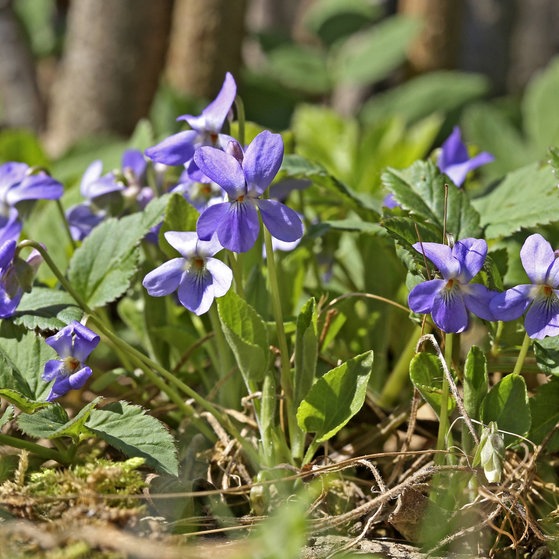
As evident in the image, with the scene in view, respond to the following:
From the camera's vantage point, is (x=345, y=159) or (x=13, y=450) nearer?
(x=13, y=450)

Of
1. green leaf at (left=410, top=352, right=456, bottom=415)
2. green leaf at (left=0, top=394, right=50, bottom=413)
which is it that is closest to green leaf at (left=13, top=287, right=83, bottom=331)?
green leaf at (left=0, top=394, right=50, bottom=413)

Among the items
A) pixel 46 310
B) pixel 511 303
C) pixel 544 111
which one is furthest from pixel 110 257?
pixel 544 111

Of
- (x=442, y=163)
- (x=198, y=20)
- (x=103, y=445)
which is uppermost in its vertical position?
(x=198, y=20)

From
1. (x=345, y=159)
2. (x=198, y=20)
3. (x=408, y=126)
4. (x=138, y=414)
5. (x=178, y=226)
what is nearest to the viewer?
(x=138, y=414)

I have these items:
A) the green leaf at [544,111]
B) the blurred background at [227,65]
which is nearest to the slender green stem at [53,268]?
the blurred background at [227,65]

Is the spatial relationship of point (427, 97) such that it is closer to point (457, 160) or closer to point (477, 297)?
point (457, 160)

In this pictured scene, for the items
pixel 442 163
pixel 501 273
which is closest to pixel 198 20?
pixel 442 163

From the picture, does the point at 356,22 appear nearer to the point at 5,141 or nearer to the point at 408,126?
the point at 408,126

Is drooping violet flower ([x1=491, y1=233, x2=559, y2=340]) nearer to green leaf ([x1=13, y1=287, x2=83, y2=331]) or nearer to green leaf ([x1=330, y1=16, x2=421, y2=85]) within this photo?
green leaf ([x1=13, y1=287, x2=83, y2=331])

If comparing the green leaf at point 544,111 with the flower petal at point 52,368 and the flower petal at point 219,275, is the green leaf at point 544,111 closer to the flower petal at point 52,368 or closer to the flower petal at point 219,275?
the flower petal at point 219,275
